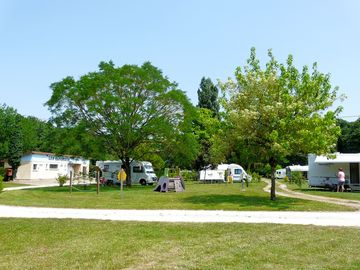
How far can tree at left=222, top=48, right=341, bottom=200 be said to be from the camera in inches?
663

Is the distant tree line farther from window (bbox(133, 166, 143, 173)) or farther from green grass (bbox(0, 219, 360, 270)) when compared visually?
green grass (bbox(0, 219, 360, 270))

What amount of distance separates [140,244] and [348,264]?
3868 mm

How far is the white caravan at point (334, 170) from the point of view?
90.6ft

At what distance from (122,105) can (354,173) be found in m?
17.4

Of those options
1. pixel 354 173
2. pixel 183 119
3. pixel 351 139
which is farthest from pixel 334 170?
pixel 351 139

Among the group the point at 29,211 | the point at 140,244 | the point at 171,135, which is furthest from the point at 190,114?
the point at 140,244

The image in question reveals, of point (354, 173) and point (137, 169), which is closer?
point (354, 173)

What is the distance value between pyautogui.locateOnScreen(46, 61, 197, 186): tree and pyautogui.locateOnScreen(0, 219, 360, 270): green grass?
60.8ft

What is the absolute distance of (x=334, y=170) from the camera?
28375 mm

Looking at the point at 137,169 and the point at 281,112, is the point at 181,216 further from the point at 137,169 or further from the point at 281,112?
the point at 137,169

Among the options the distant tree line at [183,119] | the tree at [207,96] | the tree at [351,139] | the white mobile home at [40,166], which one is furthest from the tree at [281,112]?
the tree at [351,139]

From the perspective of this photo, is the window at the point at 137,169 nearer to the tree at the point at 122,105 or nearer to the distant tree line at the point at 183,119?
the distant tree line at the point at 183,119

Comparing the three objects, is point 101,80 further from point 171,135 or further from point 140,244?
point 140,244

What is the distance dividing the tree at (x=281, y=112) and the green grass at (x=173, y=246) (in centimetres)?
762
